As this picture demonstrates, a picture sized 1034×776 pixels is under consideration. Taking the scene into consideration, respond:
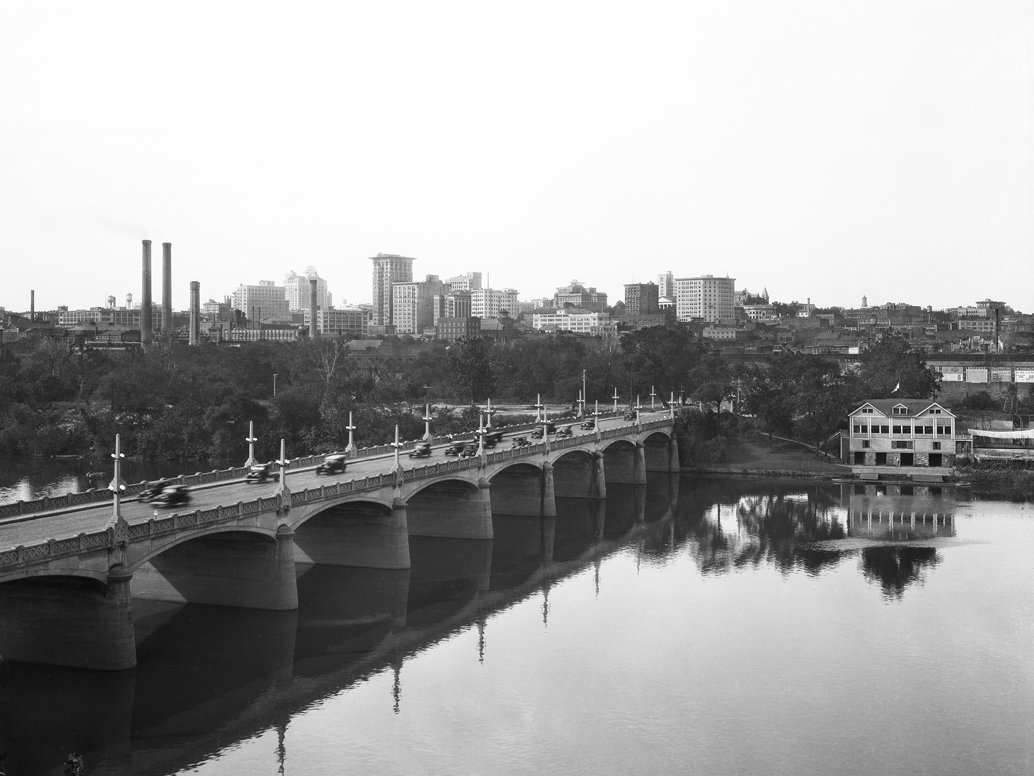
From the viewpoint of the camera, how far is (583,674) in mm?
45281

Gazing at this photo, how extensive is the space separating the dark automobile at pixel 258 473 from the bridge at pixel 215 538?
29.5 inches

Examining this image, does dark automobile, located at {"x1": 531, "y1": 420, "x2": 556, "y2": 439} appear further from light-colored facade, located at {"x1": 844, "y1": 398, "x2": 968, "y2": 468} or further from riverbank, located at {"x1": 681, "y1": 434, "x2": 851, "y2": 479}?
light-colored facade, located at {"x1": 844, "y1": 398, "x2": 968, "y2": 468}

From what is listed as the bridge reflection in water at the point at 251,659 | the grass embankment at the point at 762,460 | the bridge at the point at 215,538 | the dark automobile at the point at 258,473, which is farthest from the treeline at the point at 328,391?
the dark automobile at the point at 258,473

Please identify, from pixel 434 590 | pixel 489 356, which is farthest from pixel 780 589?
pixel 489 356

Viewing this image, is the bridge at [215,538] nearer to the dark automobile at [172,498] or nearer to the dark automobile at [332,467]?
the dark automobile at [332,467]

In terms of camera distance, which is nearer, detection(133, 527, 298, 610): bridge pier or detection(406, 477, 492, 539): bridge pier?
detection(133, 527, 298, 610): bridge pier

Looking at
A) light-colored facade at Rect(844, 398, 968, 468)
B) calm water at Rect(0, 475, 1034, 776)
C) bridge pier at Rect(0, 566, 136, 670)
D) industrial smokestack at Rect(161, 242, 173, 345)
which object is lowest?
calm water at Rect(0, 475, 1034, 776)

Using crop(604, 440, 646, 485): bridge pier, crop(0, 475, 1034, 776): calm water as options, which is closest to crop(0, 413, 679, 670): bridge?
crop(0, 475, 1034, 776): calm water

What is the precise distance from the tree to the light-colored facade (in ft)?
39.9

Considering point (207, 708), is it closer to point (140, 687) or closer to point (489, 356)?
point (140, 687)

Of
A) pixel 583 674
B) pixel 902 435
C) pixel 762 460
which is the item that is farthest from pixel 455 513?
pixel 902 435

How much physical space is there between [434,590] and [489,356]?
102 meters

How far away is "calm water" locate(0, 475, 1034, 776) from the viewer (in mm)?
37125

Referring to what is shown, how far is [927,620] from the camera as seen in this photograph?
5322cm
